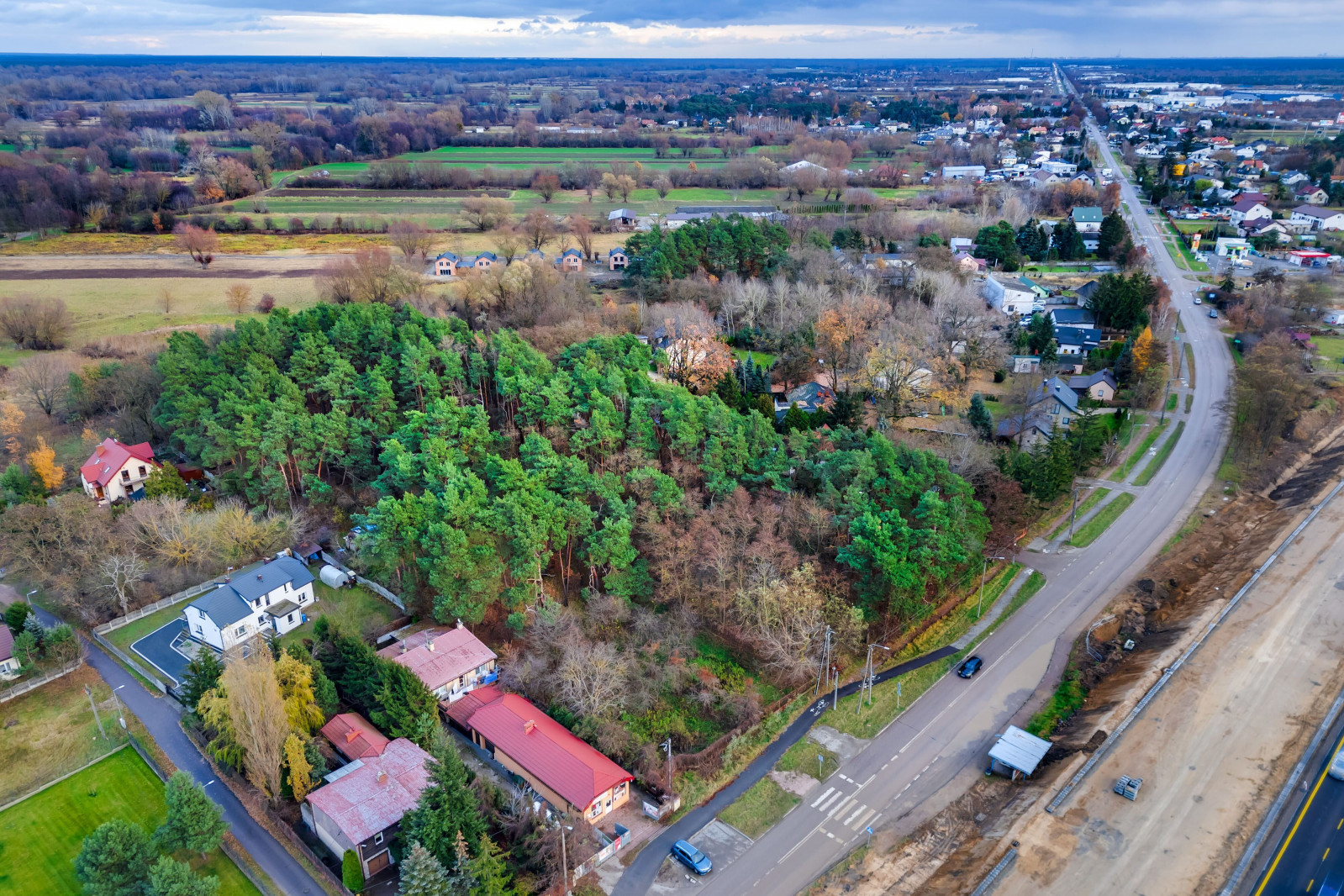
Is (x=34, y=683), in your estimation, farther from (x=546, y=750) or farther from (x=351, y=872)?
(x=546, y=750)

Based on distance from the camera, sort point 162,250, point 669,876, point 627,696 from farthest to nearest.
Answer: point 162,250, point 627,696, point 669,876

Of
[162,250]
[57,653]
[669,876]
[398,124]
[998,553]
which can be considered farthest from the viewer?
[398,124]

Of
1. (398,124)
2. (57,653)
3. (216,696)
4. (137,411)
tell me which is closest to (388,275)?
(137,411)

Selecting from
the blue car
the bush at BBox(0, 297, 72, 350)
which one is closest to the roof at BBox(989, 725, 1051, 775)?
the blue car

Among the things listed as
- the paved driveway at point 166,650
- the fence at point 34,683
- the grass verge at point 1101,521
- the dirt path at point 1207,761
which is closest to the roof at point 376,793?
the paved driveway at point 166,650

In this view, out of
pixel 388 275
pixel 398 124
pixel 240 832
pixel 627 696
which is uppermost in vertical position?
pixel 398 124

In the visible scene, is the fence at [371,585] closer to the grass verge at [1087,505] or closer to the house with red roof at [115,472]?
the house with red roof at [115,472]

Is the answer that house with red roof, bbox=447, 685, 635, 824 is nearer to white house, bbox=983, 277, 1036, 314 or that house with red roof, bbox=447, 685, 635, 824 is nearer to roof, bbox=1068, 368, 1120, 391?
roof, bbox=1068, 368, 1120, 391

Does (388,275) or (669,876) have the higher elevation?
(388,275)

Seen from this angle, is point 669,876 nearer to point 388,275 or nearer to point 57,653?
point 57,653
